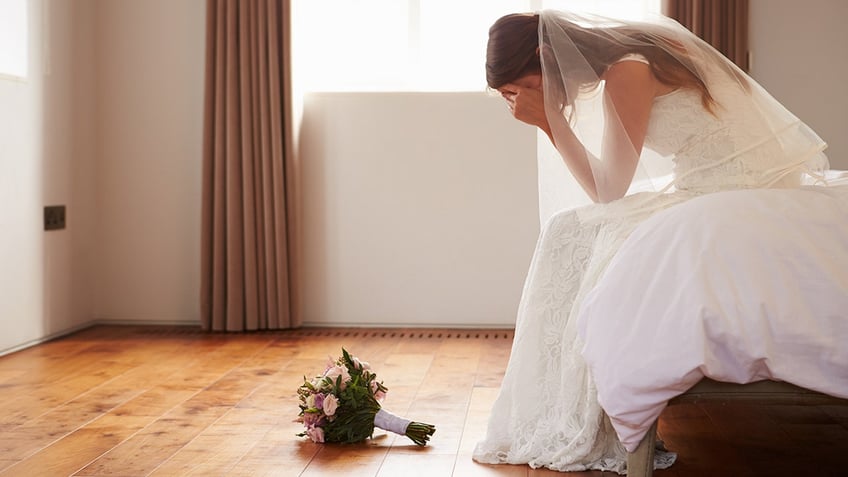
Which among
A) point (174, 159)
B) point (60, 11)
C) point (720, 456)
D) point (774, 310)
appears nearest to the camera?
point (774, 310)

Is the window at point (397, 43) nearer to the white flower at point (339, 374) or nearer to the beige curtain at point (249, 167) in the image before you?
the beige curtain at point (249, 167)

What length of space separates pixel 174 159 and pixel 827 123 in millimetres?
3029

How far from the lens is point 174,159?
15.3ft

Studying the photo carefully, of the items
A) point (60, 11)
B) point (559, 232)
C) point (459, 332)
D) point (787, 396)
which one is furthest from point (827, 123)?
point (60, 11)

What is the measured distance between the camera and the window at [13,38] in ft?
12.9

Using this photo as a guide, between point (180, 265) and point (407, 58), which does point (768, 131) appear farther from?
point (180, 265)

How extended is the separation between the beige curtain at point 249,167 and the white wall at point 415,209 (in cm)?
20

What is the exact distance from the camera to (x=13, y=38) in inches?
158

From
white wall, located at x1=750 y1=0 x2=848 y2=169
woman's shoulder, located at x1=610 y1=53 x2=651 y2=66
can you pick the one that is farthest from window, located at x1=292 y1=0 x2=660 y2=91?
woman's shoulder, located at x1=610 y1=53 x2=651 y2=66

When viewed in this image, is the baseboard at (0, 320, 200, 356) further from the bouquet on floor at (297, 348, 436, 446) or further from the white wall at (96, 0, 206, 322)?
the bouquet on floor at (297, 348, 436, 446)

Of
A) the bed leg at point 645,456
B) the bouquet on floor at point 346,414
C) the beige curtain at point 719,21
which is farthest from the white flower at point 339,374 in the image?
the beige curtain at point 719,21

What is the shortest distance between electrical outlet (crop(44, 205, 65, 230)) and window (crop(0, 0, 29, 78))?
592 millimetres

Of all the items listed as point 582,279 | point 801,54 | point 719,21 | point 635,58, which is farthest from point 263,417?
point 801,54

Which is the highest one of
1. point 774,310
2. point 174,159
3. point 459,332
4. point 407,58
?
point 407,58
